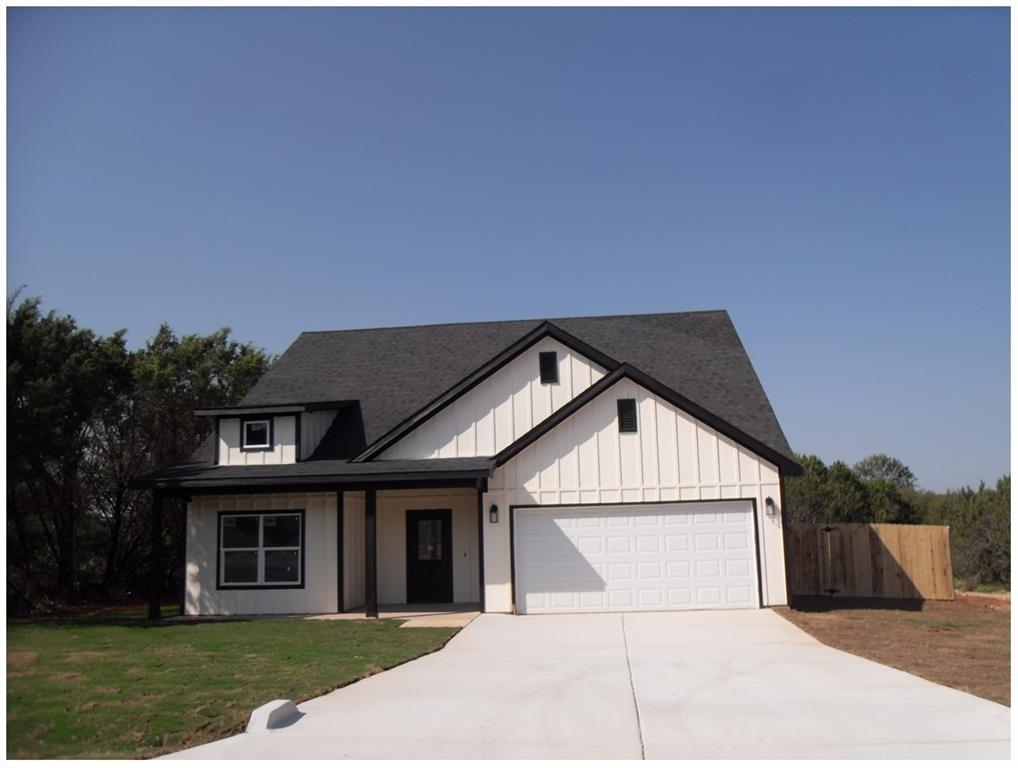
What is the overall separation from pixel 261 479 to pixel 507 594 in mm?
5362

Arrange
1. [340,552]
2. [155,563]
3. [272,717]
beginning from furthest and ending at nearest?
[340,552]
[155,563]
[272,717]

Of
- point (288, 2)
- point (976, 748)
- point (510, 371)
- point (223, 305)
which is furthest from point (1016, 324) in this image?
point (223, 305)

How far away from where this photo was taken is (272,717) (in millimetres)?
7617

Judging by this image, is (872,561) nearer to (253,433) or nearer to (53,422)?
(253,433)

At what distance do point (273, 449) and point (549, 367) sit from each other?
628 cm

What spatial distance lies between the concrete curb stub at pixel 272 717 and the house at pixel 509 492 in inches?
365

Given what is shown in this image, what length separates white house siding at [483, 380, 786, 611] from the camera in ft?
57.2

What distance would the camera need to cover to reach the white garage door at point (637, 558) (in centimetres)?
1725

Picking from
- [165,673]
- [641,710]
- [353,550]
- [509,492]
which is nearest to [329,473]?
[353,550]

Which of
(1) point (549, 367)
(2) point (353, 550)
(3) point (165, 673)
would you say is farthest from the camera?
(1) point (549, 367)

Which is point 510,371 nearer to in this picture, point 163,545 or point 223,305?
point 223,305

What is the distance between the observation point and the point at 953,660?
11.4 meters

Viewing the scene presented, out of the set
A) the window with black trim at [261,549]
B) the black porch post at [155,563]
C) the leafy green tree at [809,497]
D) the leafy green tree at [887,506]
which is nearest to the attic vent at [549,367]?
the window with black trim at [261,549]

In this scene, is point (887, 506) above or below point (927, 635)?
above
